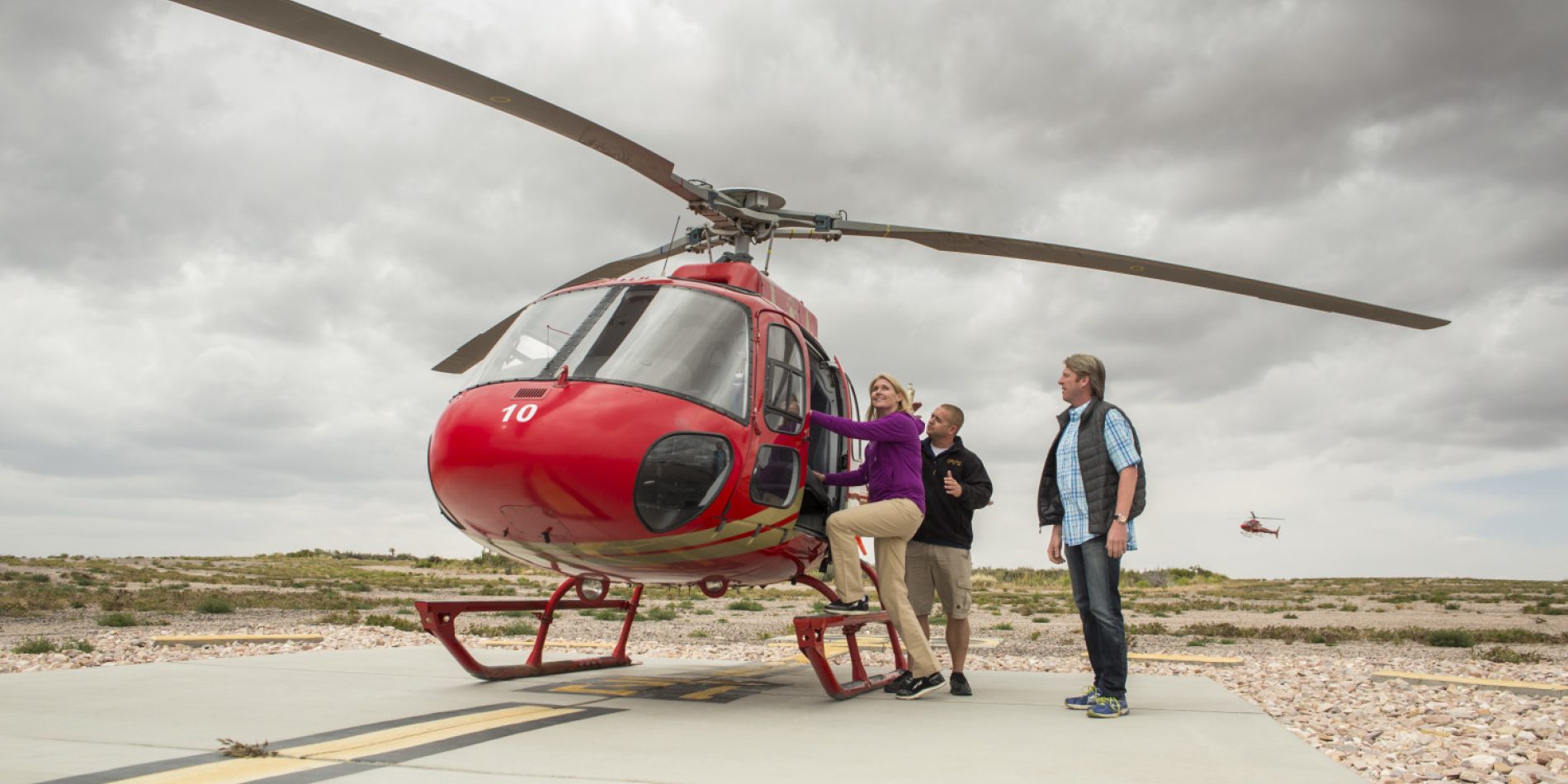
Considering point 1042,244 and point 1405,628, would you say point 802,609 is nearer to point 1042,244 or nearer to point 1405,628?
point 1405,628

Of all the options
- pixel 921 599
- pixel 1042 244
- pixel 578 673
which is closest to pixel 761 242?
pixel 1042 244

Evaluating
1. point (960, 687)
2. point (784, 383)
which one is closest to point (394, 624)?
point (960, 687)

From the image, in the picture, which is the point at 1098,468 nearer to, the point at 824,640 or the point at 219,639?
the point at 824,640

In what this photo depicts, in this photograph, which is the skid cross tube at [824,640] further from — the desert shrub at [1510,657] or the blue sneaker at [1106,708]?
the desert shrub at [1510,657]

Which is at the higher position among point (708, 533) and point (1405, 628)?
point (708, 533)

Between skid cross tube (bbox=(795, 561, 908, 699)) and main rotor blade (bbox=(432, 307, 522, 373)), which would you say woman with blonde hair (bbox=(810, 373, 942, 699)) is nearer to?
skid cross tube (bbox=(795, 561, 908, 699))

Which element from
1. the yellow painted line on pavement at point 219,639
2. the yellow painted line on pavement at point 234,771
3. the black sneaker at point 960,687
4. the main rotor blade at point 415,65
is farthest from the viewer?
the yellow painted line on pavement at point 219,639

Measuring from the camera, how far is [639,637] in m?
14.8

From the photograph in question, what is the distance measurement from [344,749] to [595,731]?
47.7 inches

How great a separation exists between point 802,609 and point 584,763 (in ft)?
60.5

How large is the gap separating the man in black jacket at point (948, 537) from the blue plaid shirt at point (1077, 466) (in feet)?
3.44

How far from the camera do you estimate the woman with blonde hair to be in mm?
6617

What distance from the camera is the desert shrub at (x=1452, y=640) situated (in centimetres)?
1366

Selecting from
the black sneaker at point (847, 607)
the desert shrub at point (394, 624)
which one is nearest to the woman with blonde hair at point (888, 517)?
Answer: the black sneaker at point (847, 607)
